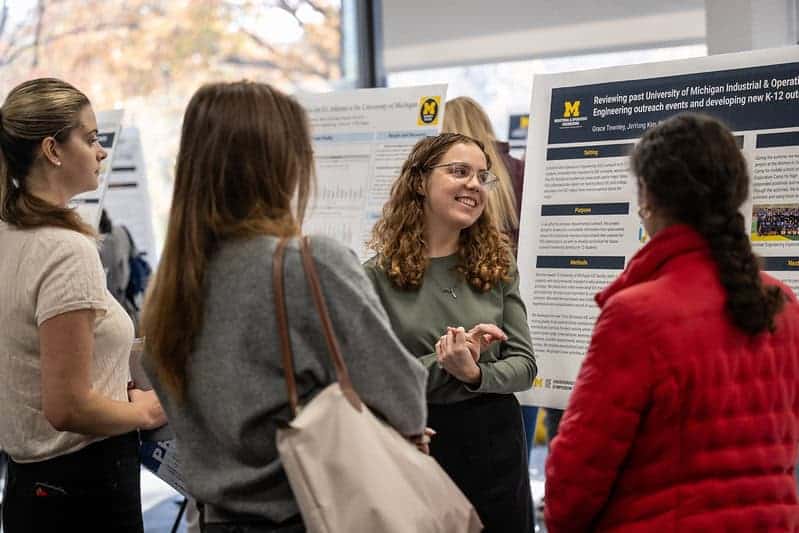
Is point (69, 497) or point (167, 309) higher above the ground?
point (167, 309)

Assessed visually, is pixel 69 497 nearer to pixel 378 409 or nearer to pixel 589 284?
pixel 378 409

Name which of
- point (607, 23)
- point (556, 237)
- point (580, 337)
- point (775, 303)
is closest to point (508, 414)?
point (580, 337)

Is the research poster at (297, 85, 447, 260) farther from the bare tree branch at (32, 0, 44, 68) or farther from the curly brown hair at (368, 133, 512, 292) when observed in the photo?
the bare tree branch at (32, 0, 44, 68)

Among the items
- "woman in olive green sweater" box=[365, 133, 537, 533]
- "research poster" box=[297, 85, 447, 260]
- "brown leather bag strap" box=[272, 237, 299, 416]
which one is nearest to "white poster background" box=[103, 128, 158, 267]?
"research poster" box=[297, 85, 447, 260]

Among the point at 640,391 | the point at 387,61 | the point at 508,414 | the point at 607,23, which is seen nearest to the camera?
the point at 640,391

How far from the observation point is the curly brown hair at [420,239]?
221cm

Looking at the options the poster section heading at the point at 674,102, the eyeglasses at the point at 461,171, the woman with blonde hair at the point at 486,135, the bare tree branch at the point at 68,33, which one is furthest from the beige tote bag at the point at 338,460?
the bare tree branch at the point at 68,33

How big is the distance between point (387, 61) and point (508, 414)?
415cm

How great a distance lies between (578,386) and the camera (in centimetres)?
144

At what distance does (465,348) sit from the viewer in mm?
2016

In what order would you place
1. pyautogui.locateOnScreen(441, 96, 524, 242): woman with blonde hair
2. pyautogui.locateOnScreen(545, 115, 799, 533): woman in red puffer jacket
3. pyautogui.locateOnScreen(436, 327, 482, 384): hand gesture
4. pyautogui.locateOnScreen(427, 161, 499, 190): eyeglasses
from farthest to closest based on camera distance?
pyautogui.locateOnScreen(441, 96, 524, 242): woman with blonde hair → pyautogui.locateOnScreen(427, 161, 499, 190): eyeglasses → pyautogui.locateOnScreen(436, 327, 482, 384): hand gesture → pyautogui.locateOnScreen(545, 115, 799, 533): woman in red puffer jacket

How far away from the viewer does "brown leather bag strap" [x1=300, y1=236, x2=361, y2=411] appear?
4.19 ft

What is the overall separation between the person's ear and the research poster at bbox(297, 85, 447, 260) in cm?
143

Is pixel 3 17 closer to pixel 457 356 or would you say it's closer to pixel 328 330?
pixel 457 356
